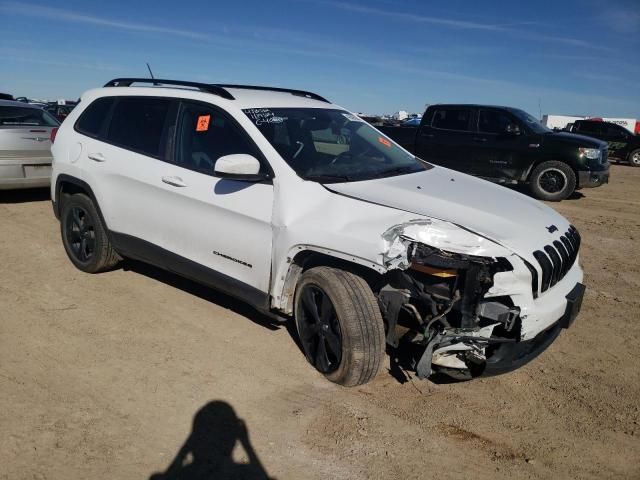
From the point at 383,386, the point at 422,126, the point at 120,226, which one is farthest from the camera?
the point at 422,126

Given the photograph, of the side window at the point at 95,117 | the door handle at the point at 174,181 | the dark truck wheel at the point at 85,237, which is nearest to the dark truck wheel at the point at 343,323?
the door handle at the point at 174,181

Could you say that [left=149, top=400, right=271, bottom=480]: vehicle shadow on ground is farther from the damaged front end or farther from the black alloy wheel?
the damaged front end

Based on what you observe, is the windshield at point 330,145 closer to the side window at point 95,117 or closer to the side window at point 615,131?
the side window at point 95,117

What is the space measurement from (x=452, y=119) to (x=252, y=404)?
9.36 metres

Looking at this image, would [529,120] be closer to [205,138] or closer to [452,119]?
[452,119]

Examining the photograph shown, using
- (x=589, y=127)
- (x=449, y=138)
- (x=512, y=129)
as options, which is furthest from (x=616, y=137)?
(x=449, y=138)

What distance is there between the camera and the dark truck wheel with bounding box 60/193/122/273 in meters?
4.79

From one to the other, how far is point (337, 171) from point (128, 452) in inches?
85.7

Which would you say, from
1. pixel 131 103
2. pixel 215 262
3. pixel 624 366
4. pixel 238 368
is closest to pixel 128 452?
pixel 238 368

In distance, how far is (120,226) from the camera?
450 centimetres

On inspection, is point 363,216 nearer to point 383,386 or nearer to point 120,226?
point 383,386

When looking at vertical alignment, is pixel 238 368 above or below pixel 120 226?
below

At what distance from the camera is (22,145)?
7.33 metres

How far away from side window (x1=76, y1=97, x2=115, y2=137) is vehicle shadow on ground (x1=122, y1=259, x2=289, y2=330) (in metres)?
1.44
